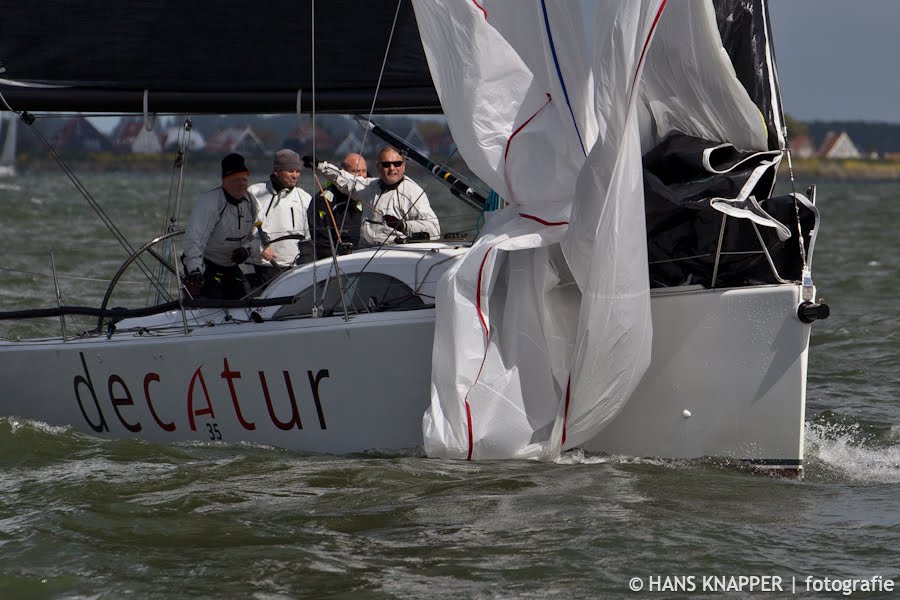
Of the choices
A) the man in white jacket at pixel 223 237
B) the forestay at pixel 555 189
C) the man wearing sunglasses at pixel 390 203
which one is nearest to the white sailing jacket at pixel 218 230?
the man in white jacket at pixel 223 237

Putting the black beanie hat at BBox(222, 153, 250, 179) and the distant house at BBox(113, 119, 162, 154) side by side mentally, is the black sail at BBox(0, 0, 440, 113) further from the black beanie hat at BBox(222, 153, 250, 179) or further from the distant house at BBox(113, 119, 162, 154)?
the distant house at BBox(113, 119, 162, 154)

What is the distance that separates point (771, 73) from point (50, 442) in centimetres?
356

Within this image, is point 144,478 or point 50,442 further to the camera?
point 50,442

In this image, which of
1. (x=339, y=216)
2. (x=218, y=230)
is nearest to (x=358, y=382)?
(x=218, y=230)

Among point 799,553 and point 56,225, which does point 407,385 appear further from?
point 56,225

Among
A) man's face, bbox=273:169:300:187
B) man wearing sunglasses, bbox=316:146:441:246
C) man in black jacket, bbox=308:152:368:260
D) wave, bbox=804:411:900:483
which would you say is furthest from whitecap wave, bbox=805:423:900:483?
man's face, bbox=273:169:300:187

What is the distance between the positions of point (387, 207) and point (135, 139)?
1.96 meters

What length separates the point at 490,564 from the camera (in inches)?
167

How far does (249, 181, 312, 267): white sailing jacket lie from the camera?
264 inches

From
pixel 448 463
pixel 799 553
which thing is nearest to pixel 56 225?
pixel 448 463

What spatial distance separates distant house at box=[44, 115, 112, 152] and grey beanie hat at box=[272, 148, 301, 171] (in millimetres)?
1000

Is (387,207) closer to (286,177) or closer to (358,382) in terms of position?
(286,177)

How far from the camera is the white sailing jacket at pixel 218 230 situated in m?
6.34

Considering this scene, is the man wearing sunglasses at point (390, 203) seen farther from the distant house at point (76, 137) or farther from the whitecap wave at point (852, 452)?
the whitecap wave at point (852, 452)
